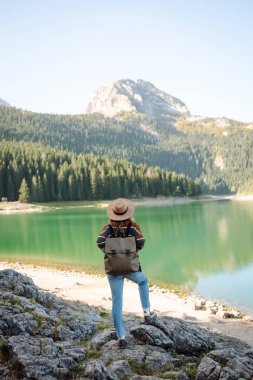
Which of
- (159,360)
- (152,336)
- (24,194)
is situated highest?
(24,194)

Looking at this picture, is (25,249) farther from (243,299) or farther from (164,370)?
(164,370)

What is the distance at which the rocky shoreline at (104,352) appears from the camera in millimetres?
8562

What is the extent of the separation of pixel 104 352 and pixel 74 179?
402 feet

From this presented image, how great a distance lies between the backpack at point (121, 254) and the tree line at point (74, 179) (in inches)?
4292

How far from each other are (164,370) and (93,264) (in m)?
26.5

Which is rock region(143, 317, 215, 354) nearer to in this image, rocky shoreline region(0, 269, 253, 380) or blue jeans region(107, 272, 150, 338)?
rocky shoreline region(0, 269, 253, 380)

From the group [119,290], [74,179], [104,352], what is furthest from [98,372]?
[74,179]

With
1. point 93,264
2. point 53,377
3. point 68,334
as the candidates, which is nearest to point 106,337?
point 68,334

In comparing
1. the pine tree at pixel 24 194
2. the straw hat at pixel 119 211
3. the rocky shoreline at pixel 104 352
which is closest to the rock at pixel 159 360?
the rocky shoreline at pixel 104 352

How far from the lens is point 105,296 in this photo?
22484 mm

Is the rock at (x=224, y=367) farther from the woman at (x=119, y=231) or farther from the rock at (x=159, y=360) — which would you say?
the woman at (x=119, y=231)

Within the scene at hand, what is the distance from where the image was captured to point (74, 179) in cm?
13112

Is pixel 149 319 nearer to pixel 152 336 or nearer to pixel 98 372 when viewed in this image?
pixel 152 336

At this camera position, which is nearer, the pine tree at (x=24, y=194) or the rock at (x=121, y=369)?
the rock at (x=121, y=369)
